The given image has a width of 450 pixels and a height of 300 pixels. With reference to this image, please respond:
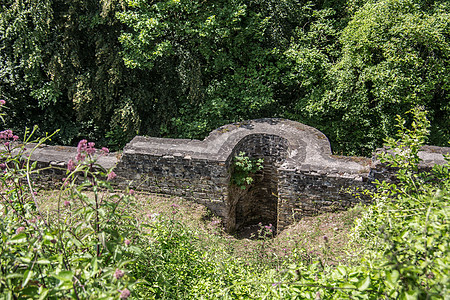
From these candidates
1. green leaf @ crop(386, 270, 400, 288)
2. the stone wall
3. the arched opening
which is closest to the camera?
green leaf @ crop(386, 270, 400, 288)

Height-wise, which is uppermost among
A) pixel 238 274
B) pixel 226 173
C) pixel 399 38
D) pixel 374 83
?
pixel 399 38

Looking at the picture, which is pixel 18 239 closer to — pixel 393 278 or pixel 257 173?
pixel 393 278

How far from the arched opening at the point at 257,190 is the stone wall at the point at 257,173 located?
2 cm

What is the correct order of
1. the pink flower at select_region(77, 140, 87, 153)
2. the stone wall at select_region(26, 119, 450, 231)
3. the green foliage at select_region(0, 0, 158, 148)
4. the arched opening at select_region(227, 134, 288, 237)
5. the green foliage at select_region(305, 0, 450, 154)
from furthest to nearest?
the green foliage at select_region(0, 0, 158, 148) < the green foliage at select_region(305, 0, 450, 154) < the arched opening at select_region(227, 134, 288, 237) < the stone wall at select_region(26, 119, 450, 231) < the pink flower at select_region(77, 140, 87, 153)

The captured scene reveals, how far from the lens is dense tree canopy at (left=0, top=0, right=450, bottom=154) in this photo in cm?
904

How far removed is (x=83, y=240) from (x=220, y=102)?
7.15 metres

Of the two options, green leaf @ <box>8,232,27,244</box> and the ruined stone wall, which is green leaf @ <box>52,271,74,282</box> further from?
the ruined stone wall

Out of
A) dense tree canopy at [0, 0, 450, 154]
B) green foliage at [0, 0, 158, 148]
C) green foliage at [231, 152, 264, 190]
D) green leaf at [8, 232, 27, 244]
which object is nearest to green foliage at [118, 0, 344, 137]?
dense tree canopy at [0, 0, 450, 154]

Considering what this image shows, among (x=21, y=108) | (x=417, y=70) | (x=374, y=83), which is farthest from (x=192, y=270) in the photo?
(x=21, y=108)

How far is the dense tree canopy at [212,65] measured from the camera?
9039 millimetres

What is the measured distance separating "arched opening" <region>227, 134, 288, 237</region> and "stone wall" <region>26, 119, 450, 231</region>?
0.02 m

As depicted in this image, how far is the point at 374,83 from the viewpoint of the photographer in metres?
9.27

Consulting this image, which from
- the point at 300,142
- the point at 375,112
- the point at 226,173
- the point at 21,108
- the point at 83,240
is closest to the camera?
the point at 83,240

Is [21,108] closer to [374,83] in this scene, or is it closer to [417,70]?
[374,83]
